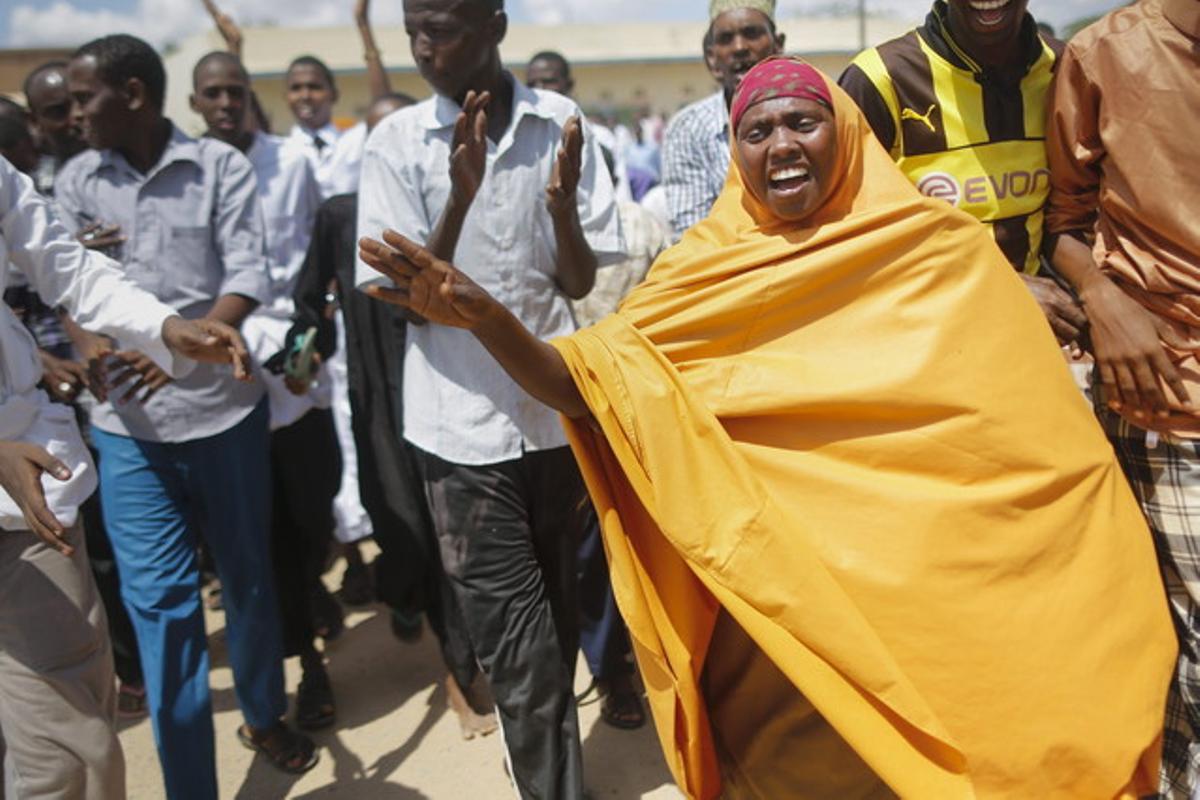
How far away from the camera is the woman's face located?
2.07 m

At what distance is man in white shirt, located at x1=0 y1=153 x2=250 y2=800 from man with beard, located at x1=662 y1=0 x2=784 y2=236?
7.81 ft

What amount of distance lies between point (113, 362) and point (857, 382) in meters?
2.16

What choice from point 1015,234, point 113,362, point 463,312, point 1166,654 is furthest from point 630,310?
point 113,362

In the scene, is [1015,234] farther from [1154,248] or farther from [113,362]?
[113,362]

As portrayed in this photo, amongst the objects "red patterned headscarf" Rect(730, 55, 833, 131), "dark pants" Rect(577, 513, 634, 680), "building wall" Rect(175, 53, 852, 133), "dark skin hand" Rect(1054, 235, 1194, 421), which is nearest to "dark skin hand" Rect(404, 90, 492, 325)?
"red patterned headscarf" Rect(730, 55, 833, 131)

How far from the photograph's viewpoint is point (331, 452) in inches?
Answer: 161

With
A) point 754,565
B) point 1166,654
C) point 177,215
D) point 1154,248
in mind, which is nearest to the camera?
point 754,565

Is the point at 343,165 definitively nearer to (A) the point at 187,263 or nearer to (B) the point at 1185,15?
(A) the point at 187,263

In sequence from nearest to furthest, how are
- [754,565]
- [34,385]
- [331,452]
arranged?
[754,565]
[34,385]
[331,452]

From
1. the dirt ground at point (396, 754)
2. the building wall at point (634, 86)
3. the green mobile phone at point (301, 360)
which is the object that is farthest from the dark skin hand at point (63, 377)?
the building wall at point (634, 86)

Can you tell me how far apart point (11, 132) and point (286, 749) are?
2.67 meters

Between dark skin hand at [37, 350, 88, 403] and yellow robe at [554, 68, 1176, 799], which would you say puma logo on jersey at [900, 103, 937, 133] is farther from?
dark skin hand at [37, 350, 88, 403]

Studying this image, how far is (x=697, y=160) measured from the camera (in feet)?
13.6

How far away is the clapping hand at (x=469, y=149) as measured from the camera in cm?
246
